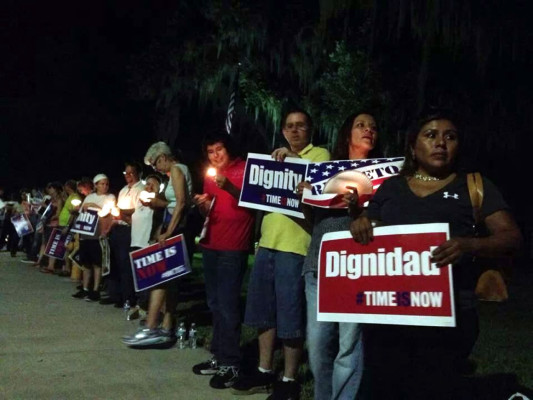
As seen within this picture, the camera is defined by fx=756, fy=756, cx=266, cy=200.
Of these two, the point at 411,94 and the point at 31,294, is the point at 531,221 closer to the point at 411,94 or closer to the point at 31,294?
the point at 411,94

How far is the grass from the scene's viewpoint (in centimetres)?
569

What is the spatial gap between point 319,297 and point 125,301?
5915mm

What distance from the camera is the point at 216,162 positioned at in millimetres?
5973

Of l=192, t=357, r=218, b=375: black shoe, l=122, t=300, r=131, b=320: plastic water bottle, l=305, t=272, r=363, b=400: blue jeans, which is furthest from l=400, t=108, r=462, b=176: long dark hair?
l=122, t=300, r=131, b=320: plastic water bottle

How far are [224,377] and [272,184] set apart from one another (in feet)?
5.11

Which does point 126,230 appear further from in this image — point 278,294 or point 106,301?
point 278,294

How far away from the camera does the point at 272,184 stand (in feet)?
16.8

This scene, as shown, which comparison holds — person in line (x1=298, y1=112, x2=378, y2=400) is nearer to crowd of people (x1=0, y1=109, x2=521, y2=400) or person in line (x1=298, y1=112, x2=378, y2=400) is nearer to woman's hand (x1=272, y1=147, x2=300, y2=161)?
crowd of people (x1=0, y1=109, x2=521, y2=400)

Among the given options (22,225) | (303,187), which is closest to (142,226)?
(303,187)

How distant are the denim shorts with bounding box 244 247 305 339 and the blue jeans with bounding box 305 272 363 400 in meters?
0.60

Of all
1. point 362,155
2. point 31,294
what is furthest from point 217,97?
point 362,155

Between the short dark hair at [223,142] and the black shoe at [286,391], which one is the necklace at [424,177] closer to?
the black shoe at [286,391]

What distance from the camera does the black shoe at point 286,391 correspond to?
5.07 meters

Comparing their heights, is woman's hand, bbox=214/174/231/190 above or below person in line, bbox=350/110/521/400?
above
